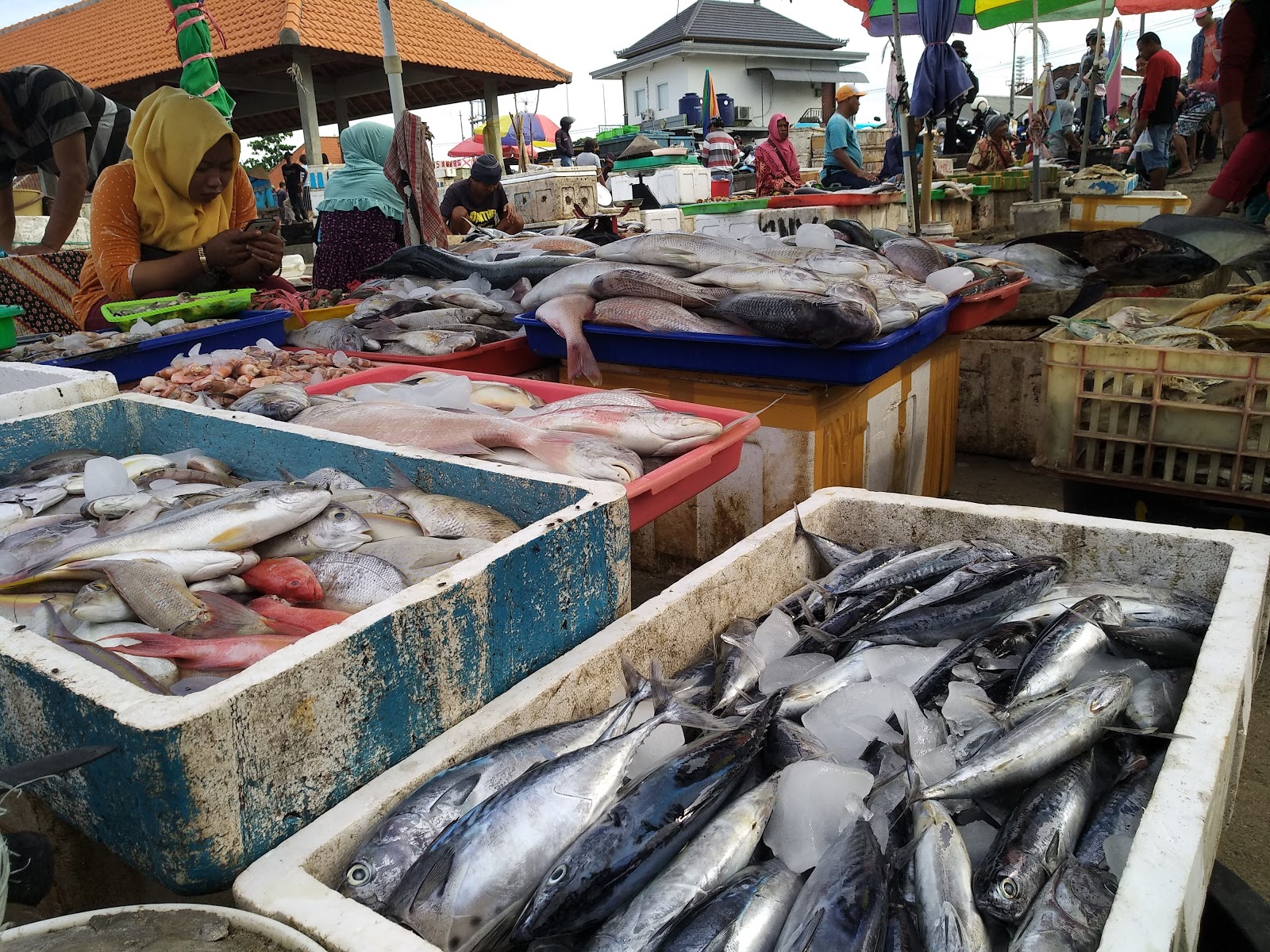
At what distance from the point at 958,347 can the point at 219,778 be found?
455 centimetres

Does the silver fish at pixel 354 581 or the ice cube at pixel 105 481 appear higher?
the ice cube at pixel 105 481

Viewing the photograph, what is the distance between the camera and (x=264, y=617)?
5.48 ft

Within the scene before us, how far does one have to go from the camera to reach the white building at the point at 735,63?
Answer: 4644 cm

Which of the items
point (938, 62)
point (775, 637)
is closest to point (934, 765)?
point (775, 637)

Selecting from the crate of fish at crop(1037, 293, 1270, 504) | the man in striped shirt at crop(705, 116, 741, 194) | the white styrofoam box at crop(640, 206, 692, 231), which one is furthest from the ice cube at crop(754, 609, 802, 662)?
the man in striped shirt at crop(705, 116, 741, 194)

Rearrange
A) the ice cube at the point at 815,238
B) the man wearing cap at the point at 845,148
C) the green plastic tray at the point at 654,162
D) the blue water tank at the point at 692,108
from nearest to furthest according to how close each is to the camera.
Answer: the ice cube at the point at 815,238
the man wearing cap at the point at 845,148
the green plastic tray at the point at 654,162
the blue water tank at the point at 692,108

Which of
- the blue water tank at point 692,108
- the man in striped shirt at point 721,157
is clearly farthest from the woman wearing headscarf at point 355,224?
the blue water tank at point 692,108

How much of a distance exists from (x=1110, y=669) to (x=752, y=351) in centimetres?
202

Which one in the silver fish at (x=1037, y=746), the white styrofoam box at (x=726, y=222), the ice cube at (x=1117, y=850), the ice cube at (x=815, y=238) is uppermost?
the white styrofoam box at (x=726, y=222)

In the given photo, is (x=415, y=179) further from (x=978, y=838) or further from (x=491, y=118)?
(x=491, y=118)

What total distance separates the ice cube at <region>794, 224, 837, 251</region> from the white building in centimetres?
4327

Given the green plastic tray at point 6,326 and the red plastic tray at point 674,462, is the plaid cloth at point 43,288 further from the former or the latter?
the red plastic tray at point 674,462

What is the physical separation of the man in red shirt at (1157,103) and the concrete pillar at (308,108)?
14.6m

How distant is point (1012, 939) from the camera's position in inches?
46.2
